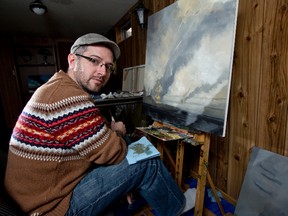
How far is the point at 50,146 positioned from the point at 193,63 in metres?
0.86

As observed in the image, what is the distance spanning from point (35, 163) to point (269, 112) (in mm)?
1239

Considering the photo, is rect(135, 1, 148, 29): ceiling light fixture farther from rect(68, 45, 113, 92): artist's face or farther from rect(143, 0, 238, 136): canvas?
rect(68, 45, 113, 92): artist's face

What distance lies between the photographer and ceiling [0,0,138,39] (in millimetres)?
2451

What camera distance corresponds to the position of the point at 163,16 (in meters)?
1.27

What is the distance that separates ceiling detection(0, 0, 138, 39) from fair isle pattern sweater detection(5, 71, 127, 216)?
2212 millimetres

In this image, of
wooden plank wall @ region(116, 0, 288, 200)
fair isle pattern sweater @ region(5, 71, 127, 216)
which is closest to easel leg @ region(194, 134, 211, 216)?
wooden plank wall @ region(116, 0, 288, 200)

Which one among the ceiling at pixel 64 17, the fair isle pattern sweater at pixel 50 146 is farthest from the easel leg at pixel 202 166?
the ceiling at pixel 64 17

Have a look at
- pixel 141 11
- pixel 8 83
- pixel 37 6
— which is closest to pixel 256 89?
pixel 141 11

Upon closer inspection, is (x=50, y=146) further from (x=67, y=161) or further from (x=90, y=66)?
(x=90, y=66)

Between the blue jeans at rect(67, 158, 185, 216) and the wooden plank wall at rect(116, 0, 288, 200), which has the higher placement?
the wooden plank wall at rect(116, 0, 288, 200)

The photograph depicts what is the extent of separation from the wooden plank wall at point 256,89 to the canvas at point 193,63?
12.9 inches

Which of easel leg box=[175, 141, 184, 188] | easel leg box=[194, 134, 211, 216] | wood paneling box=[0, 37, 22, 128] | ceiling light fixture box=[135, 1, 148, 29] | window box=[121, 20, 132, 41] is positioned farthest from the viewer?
wood paneling box=[0, 37, 22, 128]

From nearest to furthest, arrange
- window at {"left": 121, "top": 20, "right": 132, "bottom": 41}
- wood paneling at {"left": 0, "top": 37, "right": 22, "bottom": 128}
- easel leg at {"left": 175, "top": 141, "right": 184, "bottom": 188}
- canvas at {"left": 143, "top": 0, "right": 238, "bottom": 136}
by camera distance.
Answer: canvas at {"left": 143, "top": 0, "right": 238, "bottom": 136} < easel leg at {"left": 175, "top": 141, "right": 184, "bottom": 188} < window at {"left": 121, "top": 20, "right": 132, "bottom": 41} < wood paneling at {"left": 0, "top": 37, "right": 22, "bottom": 128}

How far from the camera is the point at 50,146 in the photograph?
71 centimetres
